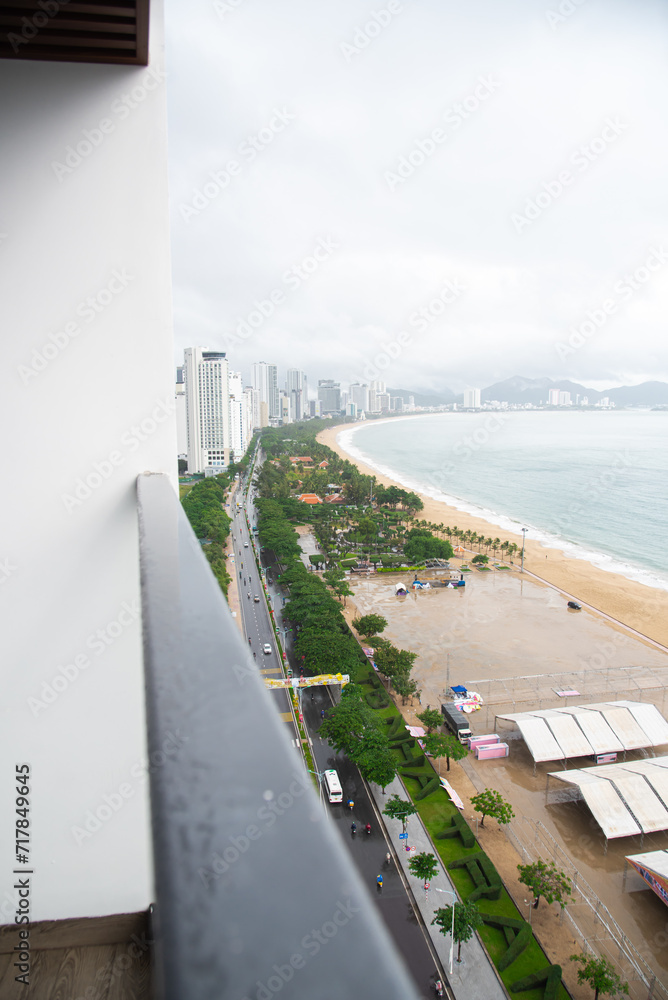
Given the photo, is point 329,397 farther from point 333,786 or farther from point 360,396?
point 333,786

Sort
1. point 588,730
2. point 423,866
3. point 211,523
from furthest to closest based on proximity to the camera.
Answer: point 211,523 → point 588,730 → point 423,866

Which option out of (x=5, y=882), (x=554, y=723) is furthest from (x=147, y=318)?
(x=554, y=723)

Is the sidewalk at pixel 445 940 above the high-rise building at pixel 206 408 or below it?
below

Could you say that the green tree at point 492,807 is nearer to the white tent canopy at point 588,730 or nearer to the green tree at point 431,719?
the white tent canopy at point 588,730

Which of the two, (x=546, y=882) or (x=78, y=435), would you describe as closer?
(x=78, y=435)

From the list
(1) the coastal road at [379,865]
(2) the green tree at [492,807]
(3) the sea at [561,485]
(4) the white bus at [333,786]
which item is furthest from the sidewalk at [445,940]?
(3) the sea at [561,485]

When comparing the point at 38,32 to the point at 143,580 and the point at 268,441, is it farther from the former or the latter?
the point at 268,441

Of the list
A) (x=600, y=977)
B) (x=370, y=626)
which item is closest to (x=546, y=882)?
(x=600, y=977)
